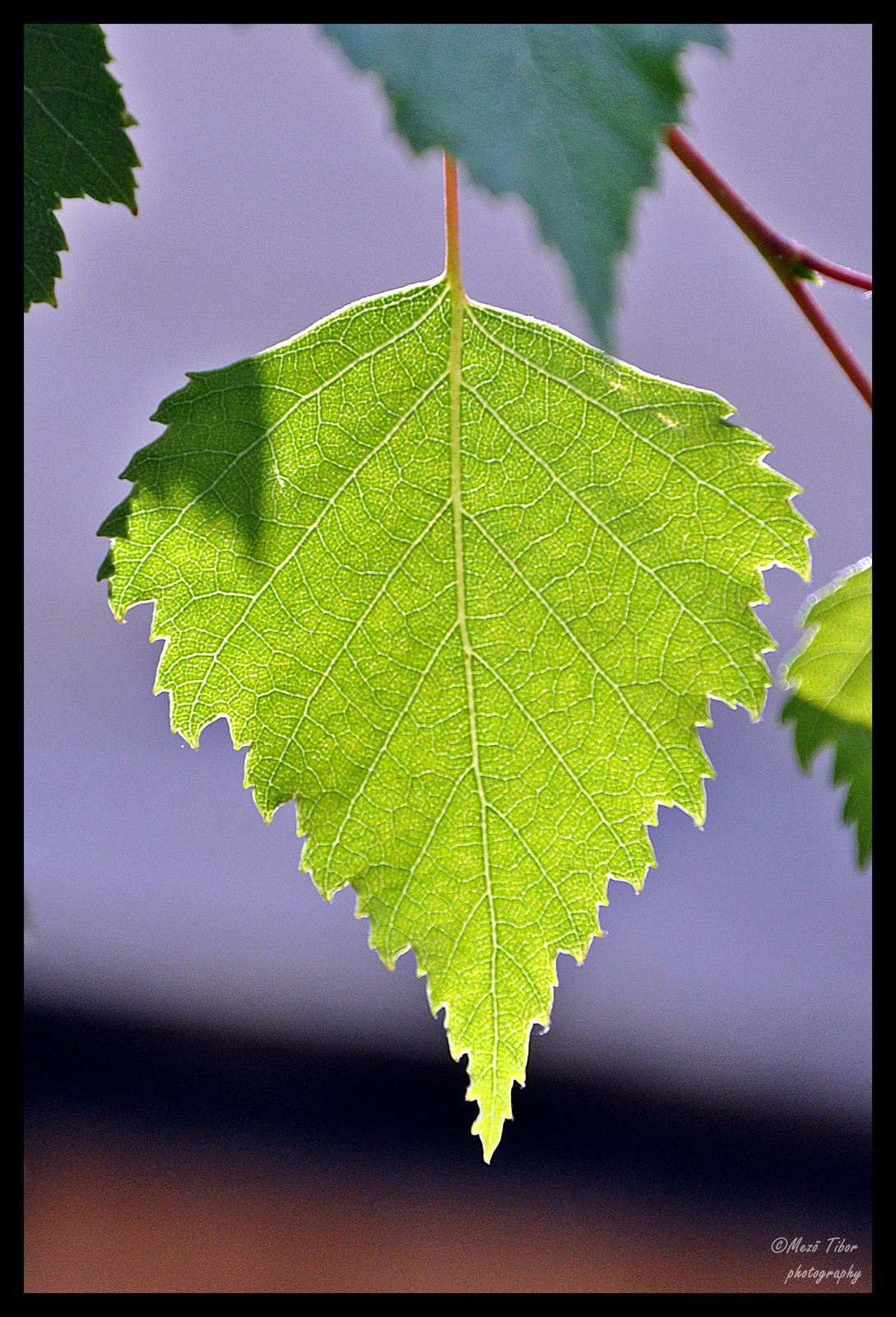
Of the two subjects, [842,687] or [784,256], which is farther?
[842,687]

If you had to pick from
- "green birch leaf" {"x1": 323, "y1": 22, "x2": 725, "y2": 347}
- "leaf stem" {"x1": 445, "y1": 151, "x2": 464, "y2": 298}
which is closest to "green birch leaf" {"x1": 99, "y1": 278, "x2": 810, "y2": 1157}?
"leaf stem" {"x1": 445, "y1": 151, "x2": 464, "y2": 298}

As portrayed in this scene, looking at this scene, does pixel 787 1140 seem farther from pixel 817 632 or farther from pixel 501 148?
pixel 501 148

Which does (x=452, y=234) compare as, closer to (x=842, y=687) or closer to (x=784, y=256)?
(x=784, y=256)

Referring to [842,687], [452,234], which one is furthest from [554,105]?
[842,687]

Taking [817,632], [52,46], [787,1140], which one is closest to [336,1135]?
[787,1140]

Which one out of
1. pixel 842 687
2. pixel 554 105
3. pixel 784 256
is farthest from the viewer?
pixel 842 687

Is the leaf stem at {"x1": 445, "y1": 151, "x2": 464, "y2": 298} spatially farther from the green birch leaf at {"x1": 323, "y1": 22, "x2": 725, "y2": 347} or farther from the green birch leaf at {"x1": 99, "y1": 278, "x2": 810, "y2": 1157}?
the green birch leaf at {"x1": 323, "y1": 22, "x2": 725, "y2": 347}
